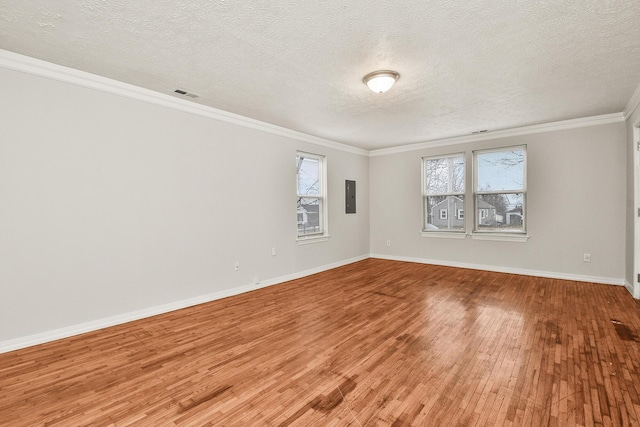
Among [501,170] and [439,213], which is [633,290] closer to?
[501,170]

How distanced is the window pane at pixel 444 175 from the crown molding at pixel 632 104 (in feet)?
7.53

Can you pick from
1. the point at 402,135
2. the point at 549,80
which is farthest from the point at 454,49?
the point at 402,135

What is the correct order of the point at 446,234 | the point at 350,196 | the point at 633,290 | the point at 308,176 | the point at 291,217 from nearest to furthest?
the point at 633,290 < the point at 291,217 < the point at 308,176 < the point at 446,234 < the point at 350,196

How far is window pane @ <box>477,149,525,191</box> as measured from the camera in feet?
17.5

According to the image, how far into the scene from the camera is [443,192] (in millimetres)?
6223

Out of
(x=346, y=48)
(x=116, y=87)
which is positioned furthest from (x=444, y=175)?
(x=116, y=87)

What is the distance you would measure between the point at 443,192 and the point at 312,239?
9.54 feet

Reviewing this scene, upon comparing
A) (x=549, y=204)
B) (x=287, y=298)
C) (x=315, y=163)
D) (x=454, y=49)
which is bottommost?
(x=287, y=298)

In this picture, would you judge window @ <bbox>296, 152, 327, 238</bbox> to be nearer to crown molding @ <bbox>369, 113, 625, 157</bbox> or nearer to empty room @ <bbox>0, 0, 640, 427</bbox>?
empty room @ <bbox>0, 0, 640, 427</bbox>

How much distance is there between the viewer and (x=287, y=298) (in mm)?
4102

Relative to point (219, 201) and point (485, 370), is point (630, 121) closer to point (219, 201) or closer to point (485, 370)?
point (485, 370)

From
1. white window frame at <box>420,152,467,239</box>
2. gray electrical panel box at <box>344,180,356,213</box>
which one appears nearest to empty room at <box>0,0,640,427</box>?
white window frame at <box>420,152,467,239</box>

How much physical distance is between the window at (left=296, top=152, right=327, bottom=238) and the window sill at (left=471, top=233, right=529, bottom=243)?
2.92 m

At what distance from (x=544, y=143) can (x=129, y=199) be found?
6.21 metres
